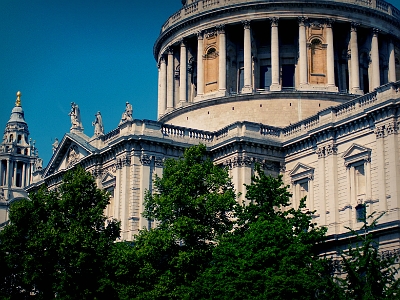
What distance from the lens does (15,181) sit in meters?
109

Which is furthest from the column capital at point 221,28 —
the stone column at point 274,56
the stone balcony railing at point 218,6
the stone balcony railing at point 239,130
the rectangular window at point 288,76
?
the stone balcony railing at point 239,130

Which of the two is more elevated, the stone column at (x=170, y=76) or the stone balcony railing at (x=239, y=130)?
the stone column at (x=170, y=76)

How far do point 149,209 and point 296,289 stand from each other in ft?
32.9

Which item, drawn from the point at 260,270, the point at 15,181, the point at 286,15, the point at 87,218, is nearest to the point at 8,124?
the point at 15,181

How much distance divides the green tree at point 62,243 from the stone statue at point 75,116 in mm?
13216

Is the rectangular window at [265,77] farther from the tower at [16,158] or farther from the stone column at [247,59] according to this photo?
the tower at [16,158]

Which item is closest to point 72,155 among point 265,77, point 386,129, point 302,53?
point 265,77

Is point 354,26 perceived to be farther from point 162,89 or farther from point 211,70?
point 162,89

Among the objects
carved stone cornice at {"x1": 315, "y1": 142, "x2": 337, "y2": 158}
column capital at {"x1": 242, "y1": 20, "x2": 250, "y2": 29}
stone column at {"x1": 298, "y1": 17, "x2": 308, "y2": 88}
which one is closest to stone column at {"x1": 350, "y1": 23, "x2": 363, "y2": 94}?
stone column at {"x1": 298, "y1": 17, "x2": 308, "y2": 88}

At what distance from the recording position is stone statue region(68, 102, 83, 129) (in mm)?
61750

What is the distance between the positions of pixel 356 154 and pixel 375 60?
18.7m

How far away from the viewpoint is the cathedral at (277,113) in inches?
1922

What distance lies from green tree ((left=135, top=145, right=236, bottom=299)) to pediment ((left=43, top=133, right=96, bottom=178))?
13.5m

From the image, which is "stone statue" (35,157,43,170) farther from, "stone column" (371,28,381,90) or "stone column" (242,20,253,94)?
"stone column" (371,28,381,90)
